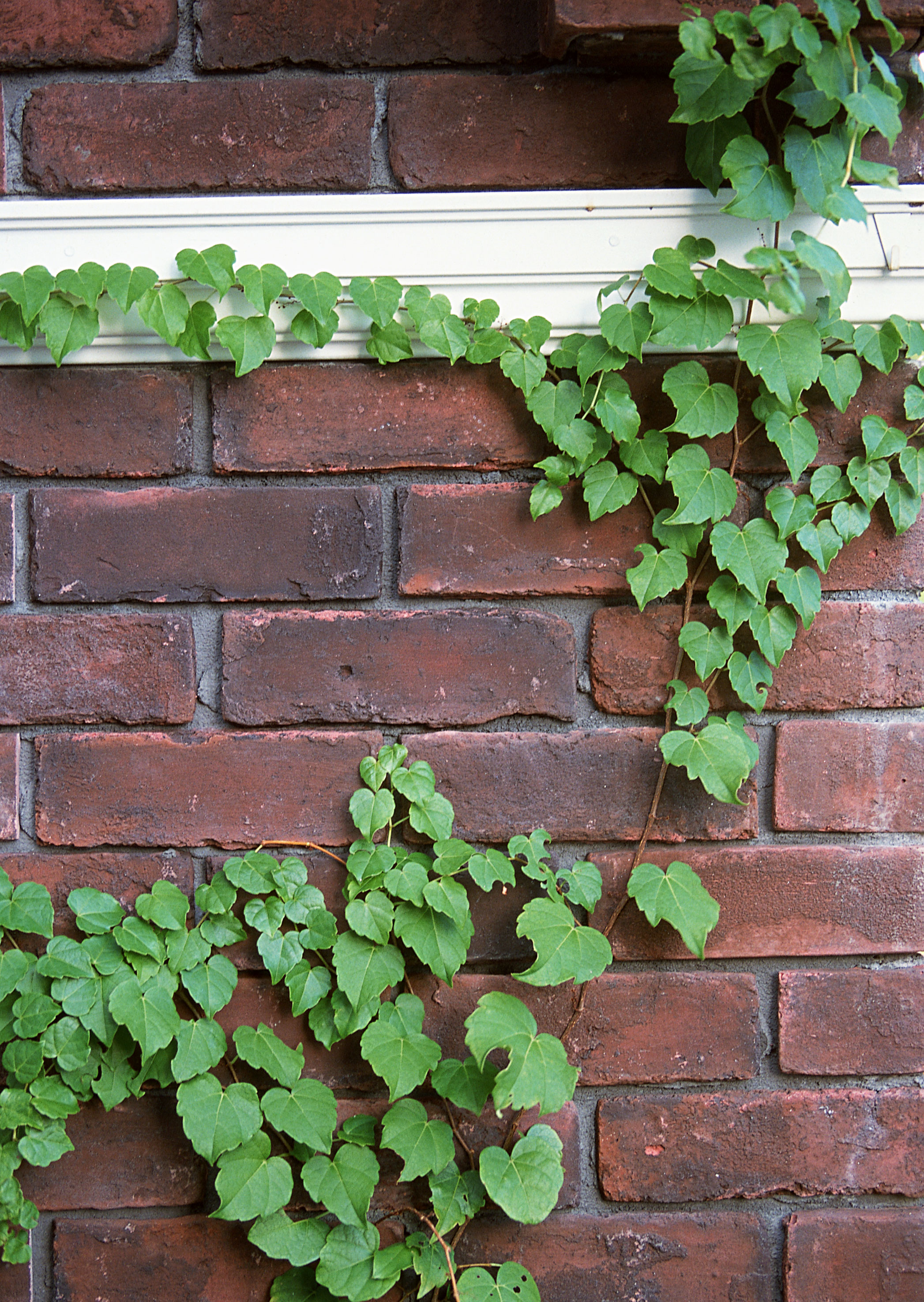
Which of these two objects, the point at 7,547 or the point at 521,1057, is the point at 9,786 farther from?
the point at 521,1057

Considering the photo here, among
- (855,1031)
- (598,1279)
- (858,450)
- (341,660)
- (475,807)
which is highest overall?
(858,450)

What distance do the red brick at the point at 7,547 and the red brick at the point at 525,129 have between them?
41 cm

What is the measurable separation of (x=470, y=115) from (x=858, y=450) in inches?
16.0

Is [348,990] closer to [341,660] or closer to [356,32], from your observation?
[341,660]

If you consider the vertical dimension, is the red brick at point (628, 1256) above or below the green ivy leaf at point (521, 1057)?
below

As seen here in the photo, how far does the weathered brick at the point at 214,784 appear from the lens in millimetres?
688

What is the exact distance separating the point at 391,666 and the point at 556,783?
0.16m

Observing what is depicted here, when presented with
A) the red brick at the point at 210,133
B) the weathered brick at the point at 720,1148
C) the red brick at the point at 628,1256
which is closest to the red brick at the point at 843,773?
the weathered brick at the point at 720,1148

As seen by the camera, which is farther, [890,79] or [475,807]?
[475,807]

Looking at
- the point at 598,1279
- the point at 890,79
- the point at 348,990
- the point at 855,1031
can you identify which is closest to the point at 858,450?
the point at 890,79

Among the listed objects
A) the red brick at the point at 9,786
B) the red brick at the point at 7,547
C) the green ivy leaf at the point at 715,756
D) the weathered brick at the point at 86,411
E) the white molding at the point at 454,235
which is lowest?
the red brick at the point at 9,786

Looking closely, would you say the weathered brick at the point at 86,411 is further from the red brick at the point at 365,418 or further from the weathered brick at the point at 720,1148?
the weathered brick at the point at 720,1148

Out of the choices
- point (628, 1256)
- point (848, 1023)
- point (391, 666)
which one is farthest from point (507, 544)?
point (628, 1256)

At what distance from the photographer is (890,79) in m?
0.58
